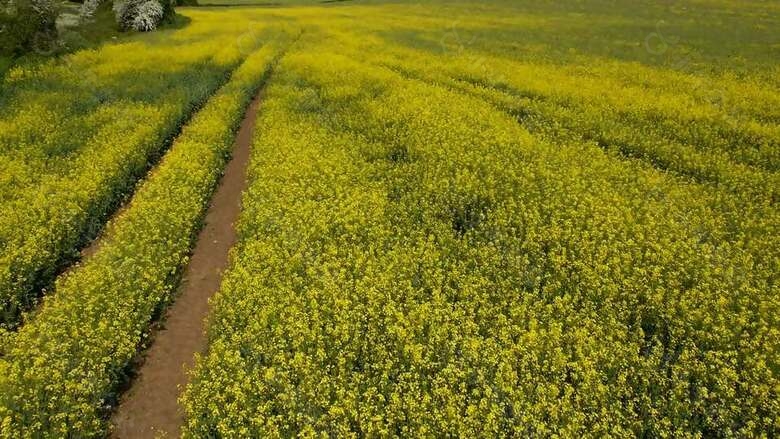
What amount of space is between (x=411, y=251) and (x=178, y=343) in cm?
644

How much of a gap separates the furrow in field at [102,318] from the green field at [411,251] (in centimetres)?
8

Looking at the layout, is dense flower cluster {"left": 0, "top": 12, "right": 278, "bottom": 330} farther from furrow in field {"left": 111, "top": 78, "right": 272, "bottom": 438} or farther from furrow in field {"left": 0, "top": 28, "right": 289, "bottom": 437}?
furrow in field {"left": 111, "top": 78, "right": 272, "bottom": 438}

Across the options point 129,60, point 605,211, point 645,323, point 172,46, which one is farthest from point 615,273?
point 172,46

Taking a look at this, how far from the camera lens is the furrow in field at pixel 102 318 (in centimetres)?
1006

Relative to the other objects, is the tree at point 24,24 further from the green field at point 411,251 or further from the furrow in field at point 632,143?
the furrow in field at point 632,143

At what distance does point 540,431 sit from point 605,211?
9269 millimetres

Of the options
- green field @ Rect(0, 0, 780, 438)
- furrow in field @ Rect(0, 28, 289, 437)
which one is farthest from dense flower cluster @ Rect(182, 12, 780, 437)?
furrow in field @ Rect(0, 28, 289, 437)

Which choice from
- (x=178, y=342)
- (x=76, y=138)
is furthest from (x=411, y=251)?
(x=76, y=138)

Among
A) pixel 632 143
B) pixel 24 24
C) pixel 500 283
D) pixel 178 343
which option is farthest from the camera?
pixel 24 24

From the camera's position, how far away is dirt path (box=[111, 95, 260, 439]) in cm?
1076

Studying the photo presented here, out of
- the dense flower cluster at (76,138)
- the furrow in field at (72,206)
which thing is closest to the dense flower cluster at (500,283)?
the furrow in field at (72,206)

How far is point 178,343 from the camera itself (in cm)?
1273

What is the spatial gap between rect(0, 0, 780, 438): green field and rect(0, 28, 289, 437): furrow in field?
0.26 feet

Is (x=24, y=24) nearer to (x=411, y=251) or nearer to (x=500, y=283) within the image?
(x=411, y=251)
